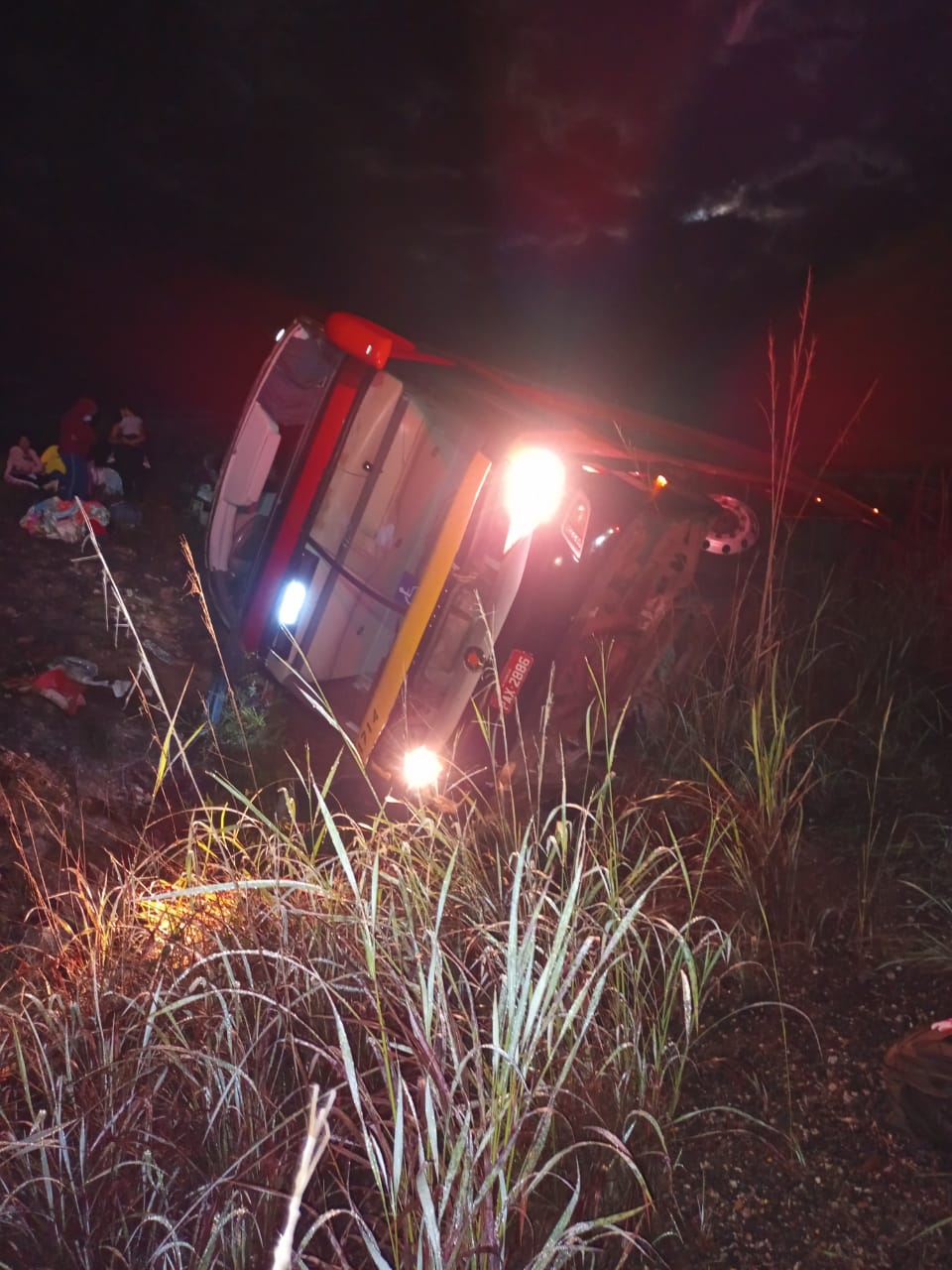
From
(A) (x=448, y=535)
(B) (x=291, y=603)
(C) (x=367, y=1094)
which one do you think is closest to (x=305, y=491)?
(B) (x=291, y=603)

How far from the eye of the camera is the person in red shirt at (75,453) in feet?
24.5

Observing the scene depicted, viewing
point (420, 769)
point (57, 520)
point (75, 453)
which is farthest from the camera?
point (75, 453)

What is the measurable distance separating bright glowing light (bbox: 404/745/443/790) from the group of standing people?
209 inches

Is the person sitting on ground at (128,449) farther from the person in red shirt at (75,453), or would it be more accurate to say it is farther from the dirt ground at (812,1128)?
the dirt ground at (812,1128)

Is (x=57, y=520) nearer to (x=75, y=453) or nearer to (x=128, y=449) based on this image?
(x=75, y=453)

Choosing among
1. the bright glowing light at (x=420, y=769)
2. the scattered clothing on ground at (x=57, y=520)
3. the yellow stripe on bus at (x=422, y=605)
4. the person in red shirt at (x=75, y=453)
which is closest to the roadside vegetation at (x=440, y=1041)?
the bright glowing light at (x=420, y=769)

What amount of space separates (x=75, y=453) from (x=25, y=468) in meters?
0.65

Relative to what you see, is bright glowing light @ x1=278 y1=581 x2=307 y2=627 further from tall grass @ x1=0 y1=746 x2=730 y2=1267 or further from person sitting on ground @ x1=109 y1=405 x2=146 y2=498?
person sitting on ground @ x1=109 y1=405 x2=146 y2=498

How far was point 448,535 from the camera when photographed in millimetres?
3621

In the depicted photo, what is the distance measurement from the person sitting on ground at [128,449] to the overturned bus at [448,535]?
341cm

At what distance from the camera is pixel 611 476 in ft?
13.4

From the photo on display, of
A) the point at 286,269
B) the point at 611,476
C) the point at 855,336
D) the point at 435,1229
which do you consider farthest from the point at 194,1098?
the point at 286,269

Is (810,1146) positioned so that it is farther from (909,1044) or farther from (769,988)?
(769,988)

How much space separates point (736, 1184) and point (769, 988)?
0.46m
